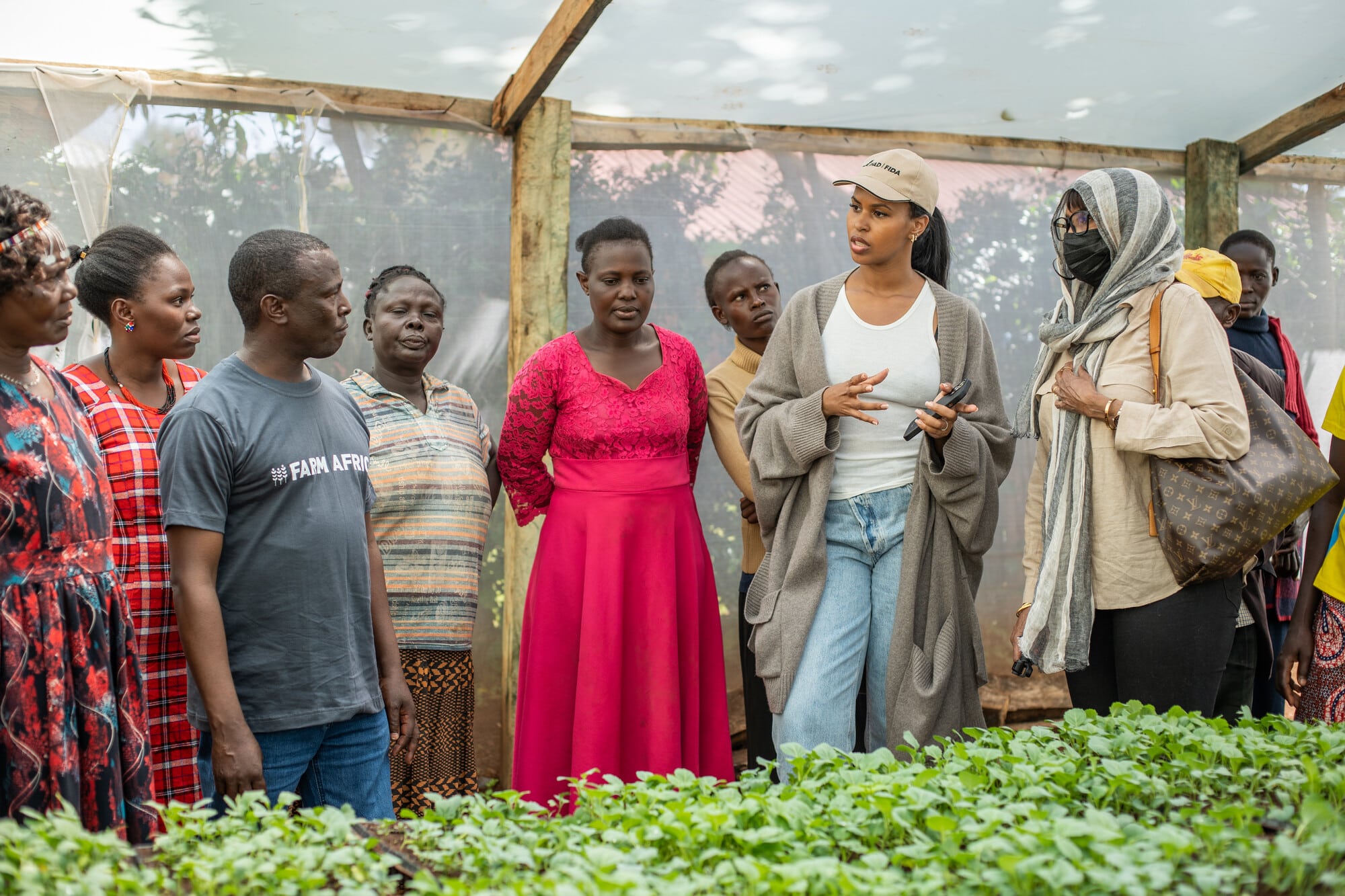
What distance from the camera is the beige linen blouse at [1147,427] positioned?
9.73 feet

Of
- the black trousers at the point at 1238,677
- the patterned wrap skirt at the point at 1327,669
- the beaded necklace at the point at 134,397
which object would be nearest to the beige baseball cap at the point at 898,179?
the patterned wrap skirt at the point at 1327,669

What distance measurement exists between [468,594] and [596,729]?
69 centimetres

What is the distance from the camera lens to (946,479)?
129 inches

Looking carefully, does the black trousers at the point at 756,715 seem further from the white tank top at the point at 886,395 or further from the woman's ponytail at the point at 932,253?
the woman's ponytail at the point at 932,253

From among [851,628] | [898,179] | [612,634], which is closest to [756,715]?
[612,634]

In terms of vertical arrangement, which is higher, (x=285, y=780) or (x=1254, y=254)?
(x=1254, y=254)

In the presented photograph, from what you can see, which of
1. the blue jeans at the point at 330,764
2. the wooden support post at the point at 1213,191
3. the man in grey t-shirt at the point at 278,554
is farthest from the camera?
the wooden support post at the point at 1213,191

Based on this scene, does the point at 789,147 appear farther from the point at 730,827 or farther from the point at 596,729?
the point at 730,827

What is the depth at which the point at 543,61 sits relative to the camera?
453cm

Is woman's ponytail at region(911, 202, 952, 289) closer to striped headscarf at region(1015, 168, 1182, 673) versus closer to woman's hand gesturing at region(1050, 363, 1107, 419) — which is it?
striped headscarf at region(1015, 168, 1182, 673)

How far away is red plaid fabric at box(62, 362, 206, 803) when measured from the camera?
10.1 feet

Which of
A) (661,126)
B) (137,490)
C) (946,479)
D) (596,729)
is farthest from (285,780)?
(661,126)

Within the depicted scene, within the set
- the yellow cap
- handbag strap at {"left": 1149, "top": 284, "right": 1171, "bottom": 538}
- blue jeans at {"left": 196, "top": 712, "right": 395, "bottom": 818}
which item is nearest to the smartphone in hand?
handbag strap at {"left": 1149, "top": 284, "right": 1171, "bottom": 538}

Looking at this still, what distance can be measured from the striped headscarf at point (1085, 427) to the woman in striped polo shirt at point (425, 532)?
199 cm
